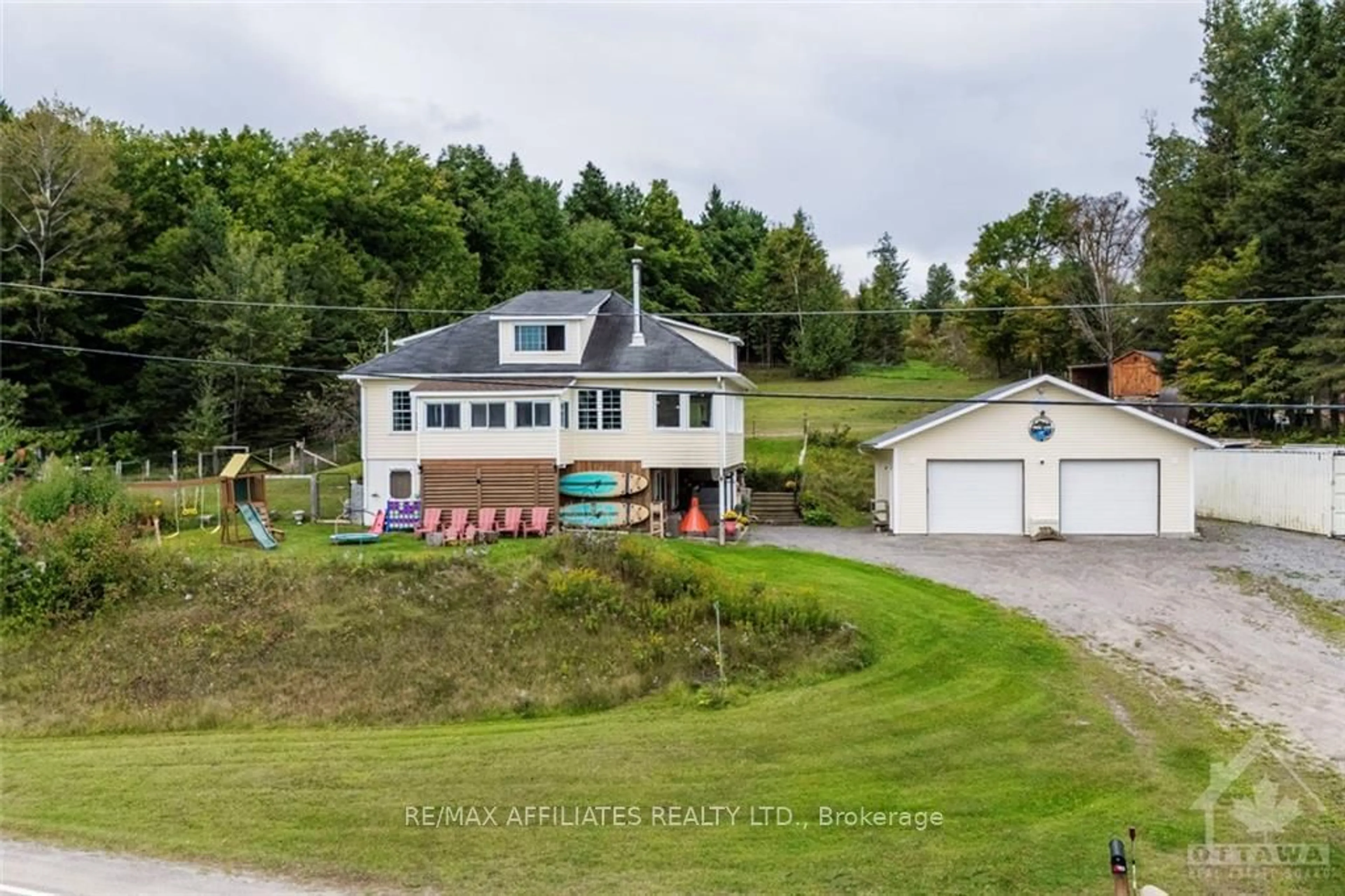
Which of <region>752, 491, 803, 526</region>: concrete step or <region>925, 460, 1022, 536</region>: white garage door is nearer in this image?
<region>925, 460, 1022, 536</region>: white garage door

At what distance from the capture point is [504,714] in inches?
484

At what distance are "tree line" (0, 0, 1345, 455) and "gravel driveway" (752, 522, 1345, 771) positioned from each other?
8609mm

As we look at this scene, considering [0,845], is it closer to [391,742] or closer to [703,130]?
[391,742]

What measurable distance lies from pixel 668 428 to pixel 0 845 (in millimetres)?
17010

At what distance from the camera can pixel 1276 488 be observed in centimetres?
2314

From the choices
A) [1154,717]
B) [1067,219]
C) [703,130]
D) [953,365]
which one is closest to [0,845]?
[1154,717]

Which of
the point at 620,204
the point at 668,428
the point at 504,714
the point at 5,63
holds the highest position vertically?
the point at 620,204

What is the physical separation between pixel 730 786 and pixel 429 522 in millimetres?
14381

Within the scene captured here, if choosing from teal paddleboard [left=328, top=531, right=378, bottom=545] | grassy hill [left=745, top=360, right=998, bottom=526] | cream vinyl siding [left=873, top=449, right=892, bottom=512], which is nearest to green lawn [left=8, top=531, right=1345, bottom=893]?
grassy hill [left=745, top=360, right=998, bottom=526]

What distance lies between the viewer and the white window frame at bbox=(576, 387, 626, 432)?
23438mm

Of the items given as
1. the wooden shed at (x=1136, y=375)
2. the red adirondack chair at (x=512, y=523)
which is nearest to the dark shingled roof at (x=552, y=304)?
the red adirondack chair at (x=512, y=523)

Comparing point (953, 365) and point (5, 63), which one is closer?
point (5, 63)

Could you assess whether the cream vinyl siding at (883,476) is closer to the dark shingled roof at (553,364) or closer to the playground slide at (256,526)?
the dark shingled roof at (553,364)

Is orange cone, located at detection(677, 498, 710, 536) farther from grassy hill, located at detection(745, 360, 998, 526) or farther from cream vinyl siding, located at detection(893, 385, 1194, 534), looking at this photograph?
cream vinyl siding, located at detection(893, 385, 1194, 534)
